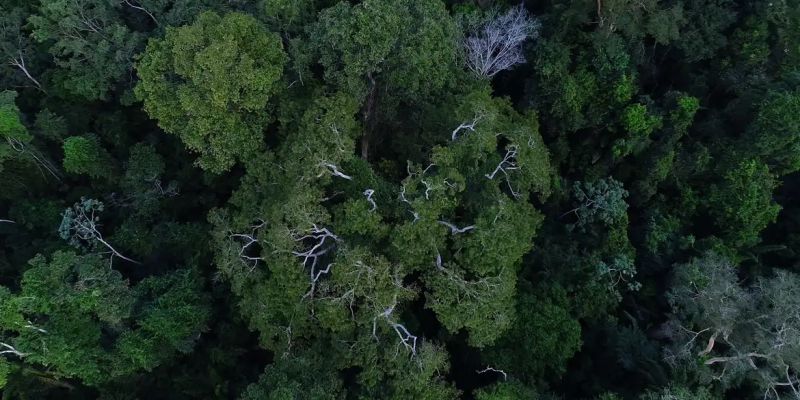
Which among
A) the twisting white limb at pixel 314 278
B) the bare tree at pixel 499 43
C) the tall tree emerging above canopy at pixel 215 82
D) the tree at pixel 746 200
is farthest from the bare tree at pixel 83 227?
the tree at pixel 746 200

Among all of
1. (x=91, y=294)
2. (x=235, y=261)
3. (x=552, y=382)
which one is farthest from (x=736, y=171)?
(x=91, y=294)

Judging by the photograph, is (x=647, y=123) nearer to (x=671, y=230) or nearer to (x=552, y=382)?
(x=671, y=230)

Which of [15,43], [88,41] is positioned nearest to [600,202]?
[88,41]

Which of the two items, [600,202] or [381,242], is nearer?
[381,242]

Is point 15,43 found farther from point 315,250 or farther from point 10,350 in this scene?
point 315,250

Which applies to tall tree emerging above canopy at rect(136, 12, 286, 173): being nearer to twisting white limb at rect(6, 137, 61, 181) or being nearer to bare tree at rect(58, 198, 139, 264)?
bare tree at rect(58, 198, 139, 264)

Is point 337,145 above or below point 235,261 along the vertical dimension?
above

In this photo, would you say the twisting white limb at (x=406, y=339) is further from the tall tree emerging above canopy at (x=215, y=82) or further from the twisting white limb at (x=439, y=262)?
the tall tree emerging above canopy at (x=215, y=82)

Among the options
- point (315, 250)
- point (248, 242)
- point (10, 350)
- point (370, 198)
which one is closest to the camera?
point (370, 198)
